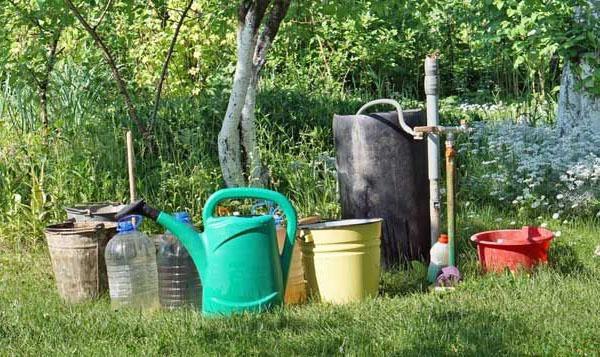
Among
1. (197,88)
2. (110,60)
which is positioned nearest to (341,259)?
(110,60)

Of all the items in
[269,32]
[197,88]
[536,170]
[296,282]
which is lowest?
[296,282]

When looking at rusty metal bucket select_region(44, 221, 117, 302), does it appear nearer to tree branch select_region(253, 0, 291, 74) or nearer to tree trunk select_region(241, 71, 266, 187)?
tree trunk select_region(241, 71, 266, 187)

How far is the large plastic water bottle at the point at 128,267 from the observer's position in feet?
15.6

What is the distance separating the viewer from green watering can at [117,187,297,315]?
4.44m

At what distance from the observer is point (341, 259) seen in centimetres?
471

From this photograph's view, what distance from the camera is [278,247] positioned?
4688mm

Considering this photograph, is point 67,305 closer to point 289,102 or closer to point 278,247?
point 278,247

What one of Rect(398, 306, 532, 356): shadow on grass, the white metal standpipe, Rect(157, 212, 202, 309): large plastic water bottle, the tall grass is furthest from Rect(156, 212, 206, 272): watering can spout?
the tall grass

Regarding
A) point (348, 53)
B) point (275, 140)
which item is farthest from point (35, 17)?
point (348, 53)

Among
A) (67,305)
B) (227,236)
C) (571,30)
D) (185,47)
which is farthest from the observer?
(185,47)

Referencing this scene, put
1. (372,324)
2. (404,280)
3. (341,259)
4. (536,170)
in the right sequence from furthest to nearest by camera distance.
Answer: (536,170) → (404,280) → (341,259) → (372,324)

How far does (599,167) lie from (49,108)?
164 inches

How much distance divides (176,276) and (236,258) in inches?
18.7

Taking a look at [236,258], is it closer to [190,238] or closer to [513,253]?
[190,238]
